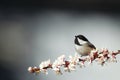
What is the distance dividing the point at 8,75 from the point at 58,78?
0.29 m

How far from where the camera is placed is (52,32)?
157cm

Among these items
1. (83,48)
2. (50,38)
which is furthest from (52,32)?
(83,48)

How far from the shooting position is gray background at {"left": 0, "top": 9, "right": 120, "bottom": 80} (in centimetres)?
150

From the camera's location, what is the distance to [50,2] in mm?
1626

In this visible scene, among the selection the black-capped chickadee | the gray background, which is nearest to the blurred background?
the gray background

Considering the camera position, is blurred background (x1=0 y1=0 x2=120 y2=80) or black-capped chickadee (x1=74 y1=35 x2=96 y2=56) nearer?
black-capped chickadee (x1=74 y1=35 x2=96 y2=56)

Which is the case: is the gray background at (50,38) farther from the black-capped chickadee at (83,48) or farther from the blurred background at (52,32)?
the black-capped chickadee at (83,48)

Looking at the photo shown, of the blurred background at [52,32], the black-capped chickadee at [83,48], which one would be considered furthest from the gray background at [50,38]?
the black-capped chickadee at [83,48]

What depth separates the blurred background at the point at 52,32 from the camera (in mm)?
1508

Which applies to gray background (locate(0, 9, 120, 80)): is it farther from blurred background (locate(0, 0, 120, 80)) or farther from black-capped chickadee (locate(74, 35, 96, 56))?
black-capped chickadee (locate(74, 35, 96, 56))

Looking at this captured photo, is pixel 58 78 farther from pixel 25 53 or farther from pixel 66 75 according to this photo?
pixel 25 53

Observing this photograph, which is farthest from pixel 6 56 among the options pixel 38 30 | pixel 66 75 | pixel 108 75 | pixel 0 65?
pixel 108 75

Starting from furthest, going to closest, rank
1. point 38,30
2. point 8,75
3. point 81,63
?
point 38,30, point 8,75, point 81,63

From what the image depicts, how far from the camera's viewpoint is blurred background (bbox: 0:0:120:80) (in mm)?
1508
